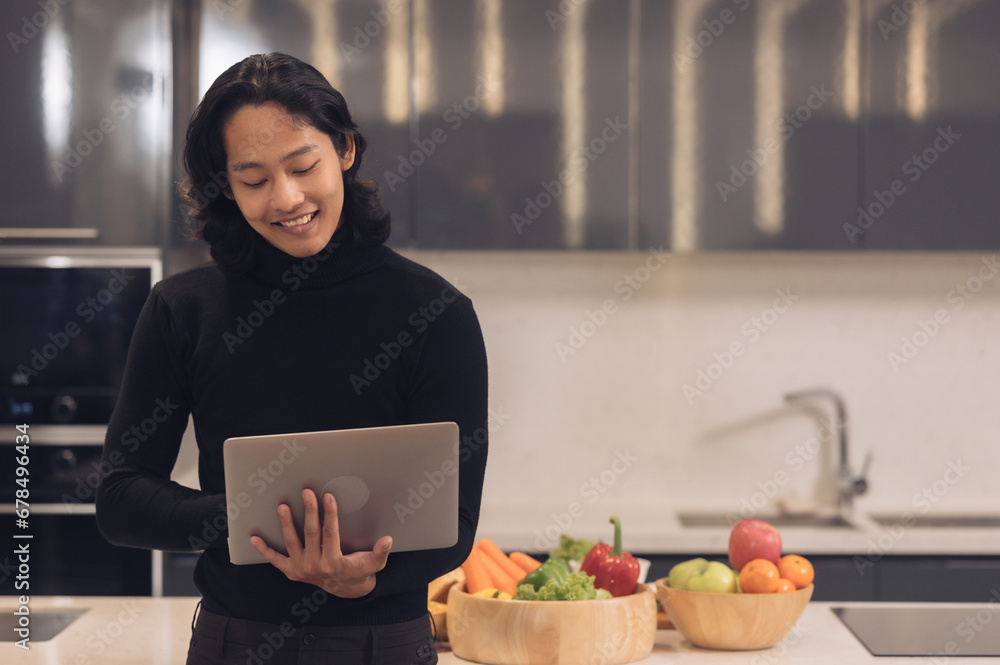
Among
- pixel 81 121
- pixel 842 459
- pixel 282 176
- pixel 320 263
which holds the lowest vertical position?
pixel 842 459

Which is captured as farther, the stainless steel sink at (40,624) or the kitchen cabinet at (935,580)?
the kitchen cabinet at (935,580)

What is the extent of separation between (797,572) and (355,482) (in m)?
0.79

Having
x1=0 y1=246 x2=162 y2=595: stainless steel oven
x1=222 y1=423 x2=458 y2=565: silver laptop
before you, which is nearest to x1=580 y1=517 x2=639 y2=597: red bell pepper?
x1=222 y1=423 x2=458 y2=565: silver laptop

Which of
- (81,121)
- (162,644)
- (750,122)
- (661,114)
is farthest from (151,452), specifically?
(750,122)

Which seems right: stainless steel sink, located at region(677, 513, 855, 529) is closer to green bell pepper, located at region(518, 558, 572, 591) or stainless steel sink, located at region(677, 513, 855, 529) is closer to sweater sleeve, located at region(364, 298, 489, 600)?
green bell pepper, located at region(518, 558, 572, 591)

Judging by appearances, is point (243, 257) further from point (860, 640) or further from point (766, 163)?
point (766, 163)

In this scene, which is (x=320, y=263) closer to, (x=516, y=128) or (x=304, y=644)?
(x=304, y=644)

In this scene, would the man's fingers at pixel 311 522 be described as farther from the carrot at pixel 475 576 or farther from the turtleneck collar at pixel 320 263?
the carrot at pixel 475 576

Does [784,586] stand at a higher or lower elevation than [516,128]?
lower

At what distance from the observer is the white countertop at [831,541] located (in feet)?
7.73

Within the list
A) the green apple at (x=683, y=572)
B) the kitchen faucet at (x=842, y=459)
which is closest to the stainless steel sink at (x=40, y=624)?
the green apple at (x=683, y=572)

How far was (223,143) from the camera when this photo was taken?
1104mm

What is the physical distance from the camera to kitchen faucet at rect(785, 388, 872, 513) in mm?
2762

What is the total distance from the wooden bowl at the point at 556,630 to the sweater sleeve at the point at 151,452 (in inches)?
17.7
